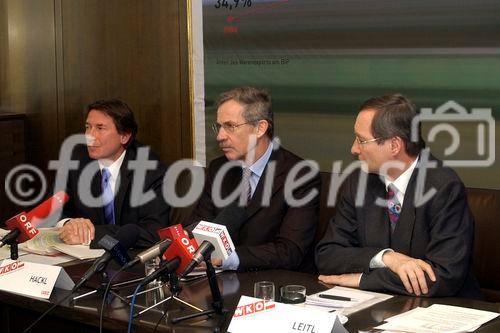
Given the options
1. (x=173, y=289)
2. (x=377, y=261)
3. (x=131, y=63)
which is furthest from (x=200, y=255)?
(x=131, y=63)

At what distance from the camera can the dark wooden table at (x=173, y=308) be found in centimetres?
246

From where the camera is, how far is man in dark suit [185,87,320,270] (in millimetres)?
3445

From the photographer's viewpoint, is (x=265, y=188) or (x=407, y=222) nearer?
(x=407, y=222)

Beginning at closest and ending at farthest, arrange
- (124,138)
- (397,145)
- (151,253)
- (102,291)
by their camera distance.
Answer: (151,253), (102,291), (397,145), (124,138)

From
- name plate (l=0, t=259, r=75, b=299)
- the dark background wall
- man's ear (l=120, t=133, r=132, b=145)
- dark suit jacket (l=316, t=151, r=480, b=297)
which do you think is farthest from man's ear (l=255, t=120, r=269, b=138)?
the dark background wall

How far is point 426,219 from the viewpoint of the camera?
304 cm

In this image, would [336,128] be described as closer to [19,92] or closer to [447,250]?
[447,250]

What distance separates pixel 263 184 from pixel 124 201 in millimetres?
861

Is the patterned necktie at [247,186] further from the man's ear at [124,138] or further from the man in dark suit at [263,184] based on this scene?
the man's ear at [124,138]

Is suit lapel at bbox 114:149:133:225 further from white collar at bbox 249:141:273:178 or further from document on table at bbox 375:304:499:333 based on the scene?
document on table at bbox 375:304:499:333

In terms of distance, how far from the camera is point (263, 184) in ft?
11.6

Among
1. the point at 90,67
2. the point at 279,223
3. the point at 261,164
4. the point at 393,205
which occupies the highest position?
the point at 90,67

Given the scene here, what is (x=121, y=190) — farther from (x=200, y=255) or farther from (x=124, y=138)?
(x=200, y=255)

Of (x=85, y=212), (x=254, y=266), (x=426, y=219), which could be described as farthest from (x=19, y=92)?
(x=426, y=219)
